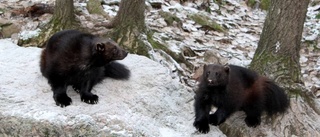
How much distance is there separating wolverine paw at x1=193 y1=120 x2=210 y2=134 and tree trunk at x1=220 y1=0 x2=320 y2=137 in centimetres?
59

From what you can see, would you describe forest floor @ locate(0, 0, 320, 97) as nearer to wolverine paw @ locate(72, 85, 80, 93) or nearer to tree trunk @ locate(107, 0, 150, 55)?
tree trunk @ locate(107, 0, 150, 55)

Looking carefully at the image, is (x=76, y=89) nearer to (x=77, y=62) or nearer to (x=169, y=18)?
(x=77, y=62)

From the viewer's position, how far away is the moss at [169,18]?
8.40 meters

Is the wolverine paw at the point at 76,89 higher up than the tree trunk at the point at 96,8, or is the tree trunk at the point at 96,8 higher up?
the tree trunk at the point at 96,8

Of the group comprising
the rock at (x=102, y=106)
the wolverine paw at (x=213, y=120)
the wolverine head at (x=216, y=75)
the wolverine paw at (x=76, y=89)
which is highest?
the wolverine head at (x=216, y=75)

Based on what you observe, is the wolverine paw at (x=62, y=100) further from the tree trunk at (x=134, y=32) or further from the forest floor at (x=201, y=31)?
the forest floor at (x=201, y=31)

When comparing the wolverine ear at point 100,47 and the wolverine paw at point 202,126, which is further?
the wolverine paw at point 202,126

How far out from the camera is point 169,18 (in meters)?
8.47

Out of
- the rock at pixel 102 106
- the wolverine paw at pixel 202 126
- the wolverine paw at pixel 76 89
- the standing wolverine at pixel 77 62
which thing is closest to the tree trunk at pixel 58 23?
the rock at pixel 102 106

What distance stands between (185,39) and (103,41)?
349cm

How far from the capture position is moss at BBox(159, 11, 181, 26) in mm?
8398

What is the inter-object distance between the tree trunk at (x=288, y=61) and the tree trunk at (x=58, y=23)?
2.87m

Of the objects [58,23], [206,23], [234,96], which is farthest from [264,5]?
[234,96]

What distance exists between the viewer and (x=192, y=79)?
266 inches
